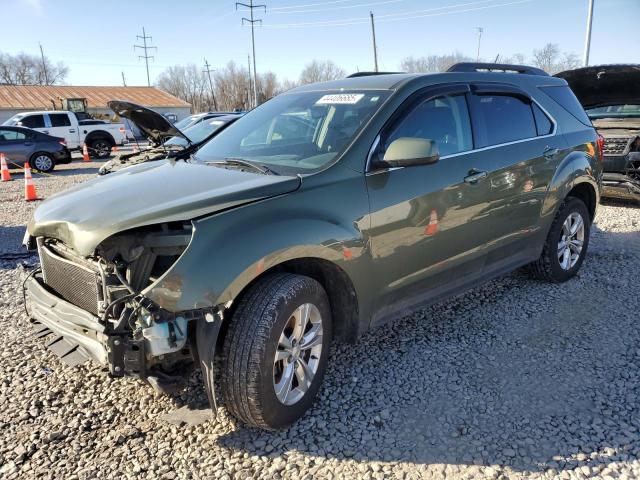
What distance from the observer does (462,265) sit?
3.69 metres

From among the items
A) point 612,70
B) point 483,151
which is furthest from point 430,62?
point 483,151

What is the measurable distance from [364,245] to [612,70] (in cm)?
561

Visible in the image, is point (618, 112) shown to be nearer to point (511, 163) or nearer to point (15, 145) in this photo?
point (511, 163)

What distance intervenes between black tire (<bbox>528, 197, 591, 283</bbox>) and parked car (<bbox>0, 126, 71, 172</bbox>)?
51.5ft

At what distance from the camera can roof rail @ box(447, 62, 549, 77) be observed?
4.27 metres

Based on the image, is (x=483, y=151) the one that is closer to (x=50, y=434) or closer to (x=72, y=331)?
(x=72, y=331)

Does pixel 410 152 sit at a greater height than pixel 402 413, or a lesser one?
greater

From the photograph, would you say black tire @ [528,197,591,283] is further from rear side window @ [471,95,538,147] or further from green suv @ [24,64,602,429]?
rear side window @ [471,95,538,147]

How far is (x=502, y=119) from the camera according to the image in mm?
4059

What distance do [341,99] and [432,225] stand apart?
1093mm

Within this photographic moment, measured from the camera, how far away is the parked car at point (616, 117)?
6.82 metres

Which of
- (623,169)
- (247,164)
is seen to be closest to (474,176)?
(247,164)

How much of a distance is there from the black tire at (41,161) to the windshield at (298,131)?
14448 millimetres

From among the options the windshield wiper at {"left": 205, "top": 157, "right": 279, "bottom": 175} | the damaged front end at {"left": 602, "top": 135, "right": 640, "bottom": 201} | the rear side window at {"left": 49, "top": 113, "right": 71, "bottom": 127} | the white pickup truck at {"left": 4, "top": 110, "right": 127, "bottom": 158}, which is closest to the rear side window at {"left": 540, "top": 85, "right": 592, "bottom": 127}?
the windshield wiper at {"left": 205, "top": 157, "right": 279, "bottom": 175}
